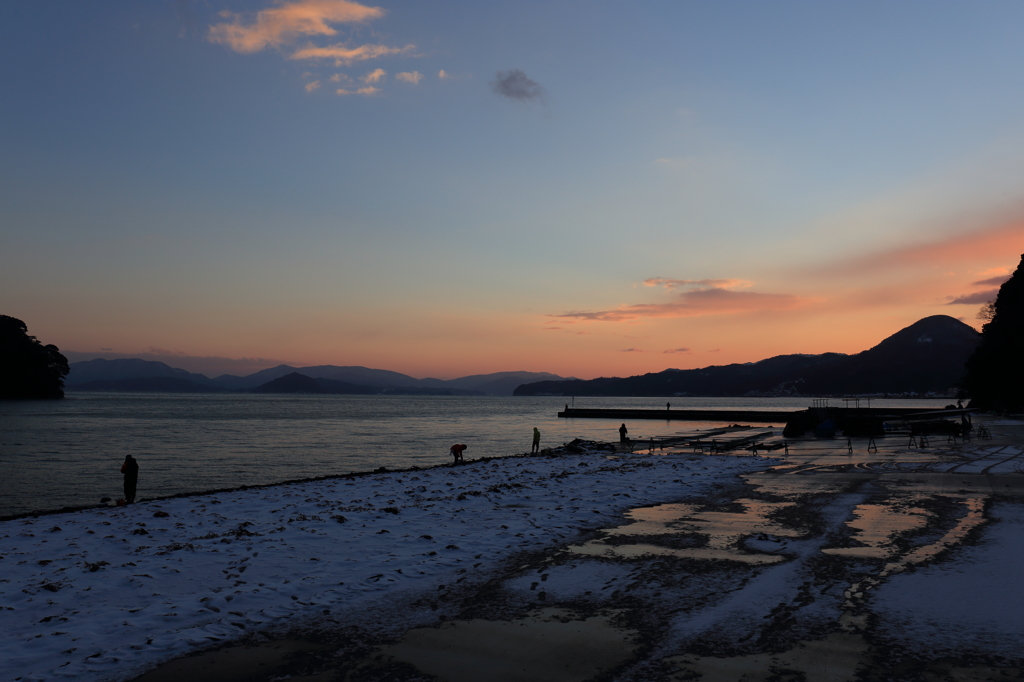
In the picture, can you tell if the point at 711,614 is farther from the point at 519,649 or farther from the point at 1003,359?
the point at 1003,359

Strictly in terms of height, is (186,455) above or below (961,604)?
below

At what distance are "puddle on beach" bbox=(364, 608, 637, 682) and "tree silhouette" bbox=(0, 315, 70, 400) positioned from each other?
182m

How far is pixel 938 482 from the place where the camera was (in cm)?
1888

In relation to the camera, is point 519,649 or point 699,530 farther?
point 699,530

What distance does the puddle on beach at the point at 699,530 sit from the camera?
→ 10445mm

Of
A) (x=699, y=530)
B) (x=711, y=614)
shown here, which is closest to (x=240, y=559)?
(x=711, y=614)

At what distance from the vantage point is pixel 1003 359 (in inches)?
2463

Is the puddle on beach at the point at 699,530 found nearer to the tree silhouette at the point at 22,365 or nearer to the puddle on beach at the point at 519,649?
the puddle on beach at the point at 519,649

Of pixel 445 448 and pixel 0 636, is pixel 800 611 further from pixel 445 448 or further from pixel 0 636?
pixel 445 448

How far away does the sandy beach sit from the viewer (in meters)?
6.04

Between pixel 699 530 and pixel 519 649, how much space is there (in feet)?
23.9

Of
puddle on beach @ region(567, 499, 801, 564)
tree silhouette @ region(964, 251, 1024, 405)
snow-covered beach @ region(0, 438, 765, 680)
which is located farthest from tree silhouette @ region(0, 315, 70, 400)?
tree silhouette @ region(964, 251, 1024, 405)

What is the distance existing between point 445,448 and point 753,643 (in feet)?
146

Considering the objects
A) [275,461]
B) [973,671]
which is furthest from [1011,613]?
[275,461]
